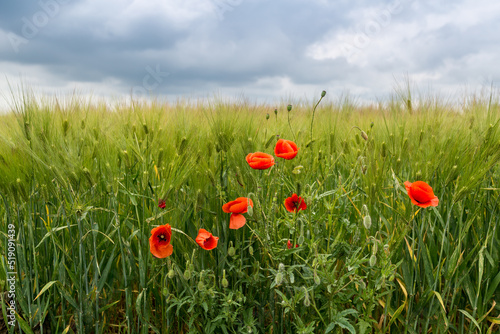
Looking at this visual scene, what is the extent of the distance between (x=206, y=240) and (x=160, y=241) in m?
0.14

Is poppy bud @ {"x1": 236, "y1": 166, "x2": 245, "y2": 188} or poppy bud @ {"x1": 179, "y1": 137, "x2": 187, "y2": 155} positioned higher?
poppy bud @ {"x1": 179, "y1": 137, "x2": 187, "y2": 155}

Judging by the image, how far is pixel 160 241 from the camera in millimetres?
1133

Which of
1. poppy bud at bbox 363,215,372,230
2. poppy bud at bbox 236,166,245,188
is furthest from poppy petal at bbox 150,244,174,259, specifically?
poppy bud at bbox 363,215,372,230

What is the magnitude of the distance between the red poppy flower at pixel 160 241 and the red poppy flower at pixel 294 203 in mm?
355

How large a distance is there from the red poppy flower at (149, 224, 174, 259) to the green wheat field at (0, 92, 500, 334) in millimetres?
66

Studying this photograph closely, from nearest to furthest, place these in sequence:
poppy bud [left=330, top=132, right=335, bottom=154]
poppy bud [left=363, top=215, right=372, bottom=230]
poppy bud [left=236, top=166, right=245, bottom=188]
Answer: poppy bud [left=363, top=215, right=372, bottom=230]
poppy bud [left=236, top=166, right=245, bottom=188]
poppy bud [left=330, top=132, right=335, bottom=154]

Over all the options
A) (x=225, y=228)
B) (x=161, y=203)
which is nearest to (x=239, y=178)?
(x=225, y=228)

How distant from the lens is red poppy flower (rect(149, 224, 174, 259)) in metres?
1.11

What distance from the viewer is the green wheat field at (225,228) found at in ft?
3.92

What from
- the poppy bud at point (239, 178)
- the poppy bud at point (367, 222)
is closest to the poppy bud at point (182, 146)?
the poppy bud at point (239, 178)

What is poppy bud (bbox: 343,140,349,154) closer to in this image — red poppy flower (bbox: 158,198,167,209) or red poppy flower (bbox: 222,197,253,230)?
red poppy flower (bbox: 222,197,253,230)

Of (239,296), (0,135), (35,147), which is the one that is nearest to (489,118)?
(239,296)

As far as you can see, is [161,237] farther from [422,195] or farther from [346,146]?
[346,146]

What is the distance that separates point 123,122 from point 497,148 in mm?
1414
